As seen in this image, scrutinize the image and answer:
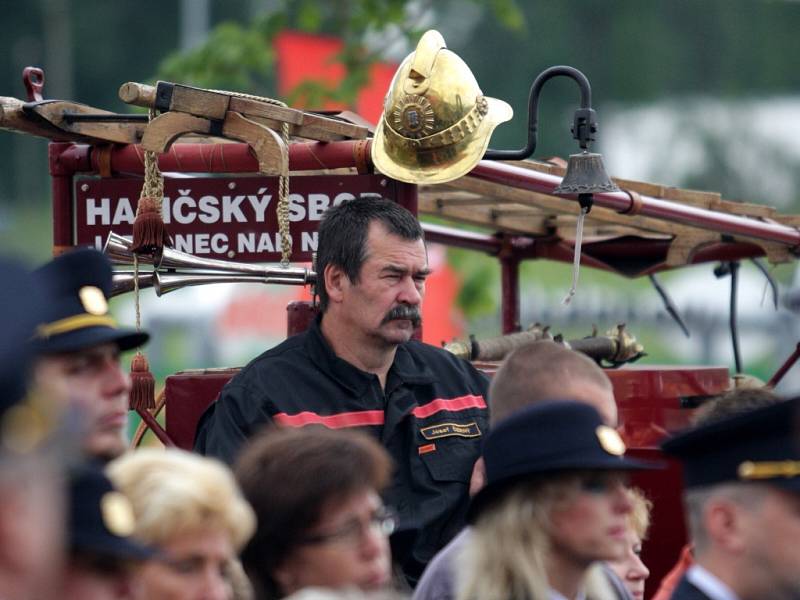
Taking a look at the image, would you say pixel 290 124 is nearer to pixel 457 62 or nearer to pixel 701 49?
pixel 457 62

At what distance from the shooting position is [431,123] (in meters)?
4.41

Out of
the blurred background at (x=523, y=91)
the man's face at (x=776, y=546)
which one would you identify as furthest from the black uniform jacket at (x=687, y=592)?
the blurred background at (x=523, y=91)

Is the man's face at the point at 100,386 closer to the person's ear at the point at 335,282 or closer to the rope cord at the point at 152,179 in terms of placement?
the rope cord at the point at 152,179

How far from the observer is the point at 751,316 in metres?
15.8

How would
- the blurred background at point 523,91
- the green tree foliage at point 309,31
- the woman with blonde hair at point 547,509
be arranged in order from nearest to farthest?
the woman with blonde hair at point 547,509 → the green tree foliage at point 309,31 → the blurred background at point 523,91

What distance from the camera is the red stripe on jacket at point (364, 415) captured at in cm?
408

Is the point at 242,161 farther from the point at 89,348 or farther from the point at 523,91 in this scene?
the point at 523,91

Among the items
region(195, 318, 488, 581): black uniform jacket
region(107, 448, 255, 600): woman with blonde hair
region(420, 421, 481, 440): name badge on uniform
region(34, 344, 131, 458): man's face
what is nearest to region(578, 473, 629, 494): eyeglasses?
region(107, 448, 255, 600): woman with blonde hair

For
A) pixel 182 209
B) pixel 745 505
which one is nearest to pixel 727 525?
pixel 745 505

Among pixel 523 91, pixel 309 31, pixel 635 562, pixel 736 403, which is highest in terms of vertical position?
pixel 523 91

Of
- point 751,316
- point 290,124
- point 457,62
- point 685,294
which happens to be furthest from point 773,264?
point 685,294

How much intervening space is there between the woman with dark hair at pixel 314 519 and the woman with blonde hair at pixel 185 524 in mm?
207

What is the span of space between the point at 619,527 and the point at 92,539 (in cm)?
113

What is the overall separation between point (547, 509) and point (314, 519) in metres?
0.45
